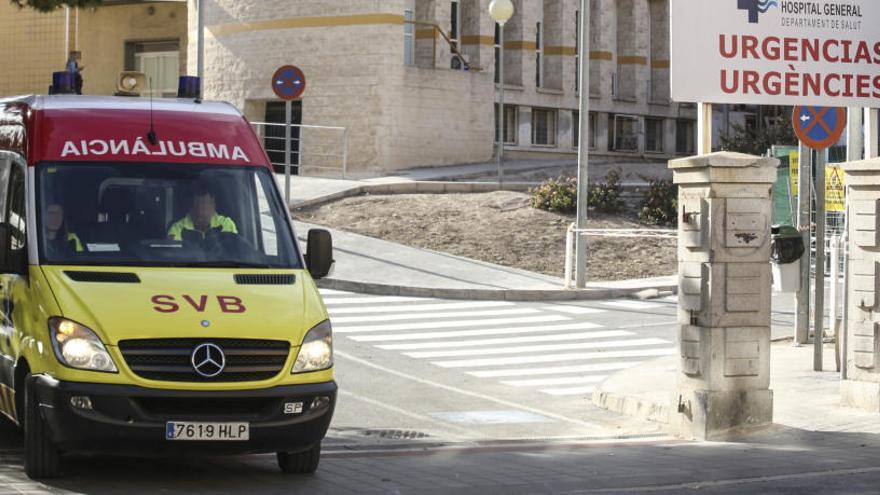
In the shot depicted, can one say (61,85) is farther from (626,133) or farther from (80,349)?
(626,133)

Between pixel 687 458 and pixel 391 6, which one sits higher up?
pixel 391 6

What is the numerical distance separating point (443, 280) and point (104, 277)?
51.5ft

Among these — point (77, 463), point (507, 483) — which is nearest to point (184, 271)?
point (77, 463)

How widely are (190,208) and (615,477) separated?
10.8 feet

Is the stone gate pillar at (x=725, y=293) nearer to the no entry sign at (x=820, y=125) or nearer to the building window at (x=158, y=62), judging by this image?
the no entry sign at (x=820, y=125)

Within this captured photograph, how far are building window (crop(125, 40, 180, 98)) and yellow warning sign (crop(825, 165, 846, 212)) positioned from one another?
2944cm

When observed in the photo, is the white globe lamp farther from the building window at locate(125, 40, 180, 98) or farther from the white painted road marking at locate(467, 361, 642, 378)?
the white painted road marking at locate(467, 361, 642, 378)

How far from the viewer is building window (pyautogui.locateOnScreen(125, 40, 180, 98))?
48.5m

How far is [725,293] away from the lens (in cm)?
1367

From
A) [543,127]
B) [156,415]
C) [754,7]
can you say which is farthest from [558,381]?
[543,127]

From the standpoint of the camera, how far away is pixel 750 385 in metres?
13.8

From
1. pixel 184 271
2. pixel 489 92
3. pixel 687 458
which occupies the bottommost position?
pixel 687 458

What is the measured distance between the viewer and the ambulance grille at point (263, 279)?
10.6 metres

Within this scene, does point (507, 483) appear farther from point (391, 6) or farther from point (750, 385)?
point (391, 6)
